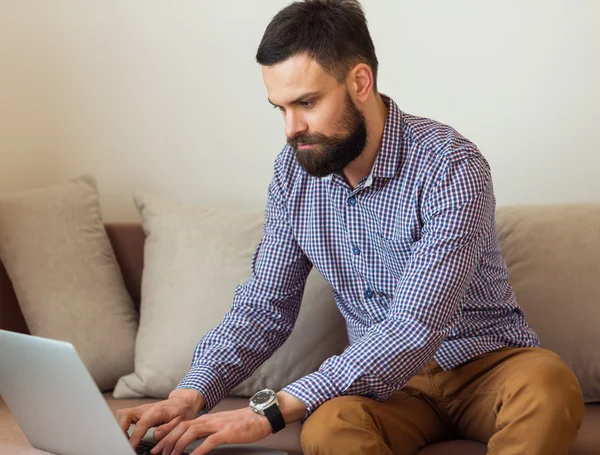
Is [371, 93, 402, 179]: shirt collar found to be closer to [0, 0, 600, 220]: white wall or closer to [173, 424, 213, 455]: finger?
[173, 424, 213, 455]: finger

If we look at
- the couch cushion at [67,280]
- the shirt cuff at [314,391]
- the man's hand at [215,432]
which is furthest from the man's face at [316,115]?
the couch cushion at [67,280]

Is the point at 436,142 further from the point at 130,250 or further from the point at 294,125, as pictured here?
the point at 130,250

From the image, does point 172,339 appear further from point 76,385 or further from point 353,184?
point 76,385

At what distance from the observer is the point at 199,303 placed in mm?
2133

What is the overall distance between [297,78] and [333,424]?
65 centimetres

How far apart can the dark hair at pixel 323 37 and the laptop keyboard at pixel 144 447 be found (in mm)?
745

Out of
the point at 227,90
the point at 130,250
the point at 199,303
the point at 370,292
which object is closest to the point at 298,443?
the point at 370,292

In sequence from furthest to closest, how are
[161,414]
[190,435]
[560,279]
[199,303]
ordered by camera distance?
[199,303], [560,279], [161,414], [190,435]

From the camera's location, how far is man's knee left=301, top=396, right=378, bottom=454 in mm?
1483

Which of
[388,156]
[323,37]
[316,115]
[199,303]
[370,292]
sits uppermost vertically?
[323,37]

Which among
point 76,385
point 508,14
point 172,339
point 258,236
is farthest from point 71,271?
point 508,14

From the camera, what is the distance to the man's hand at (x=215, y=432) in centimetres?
142

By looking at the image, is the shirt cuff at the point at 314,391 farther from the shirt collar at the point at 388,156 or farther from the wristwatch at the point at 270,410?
the shirt collar at the point at 388,156

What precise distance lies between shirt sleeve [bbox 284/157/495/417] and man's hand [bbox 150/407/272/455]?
0.11m
